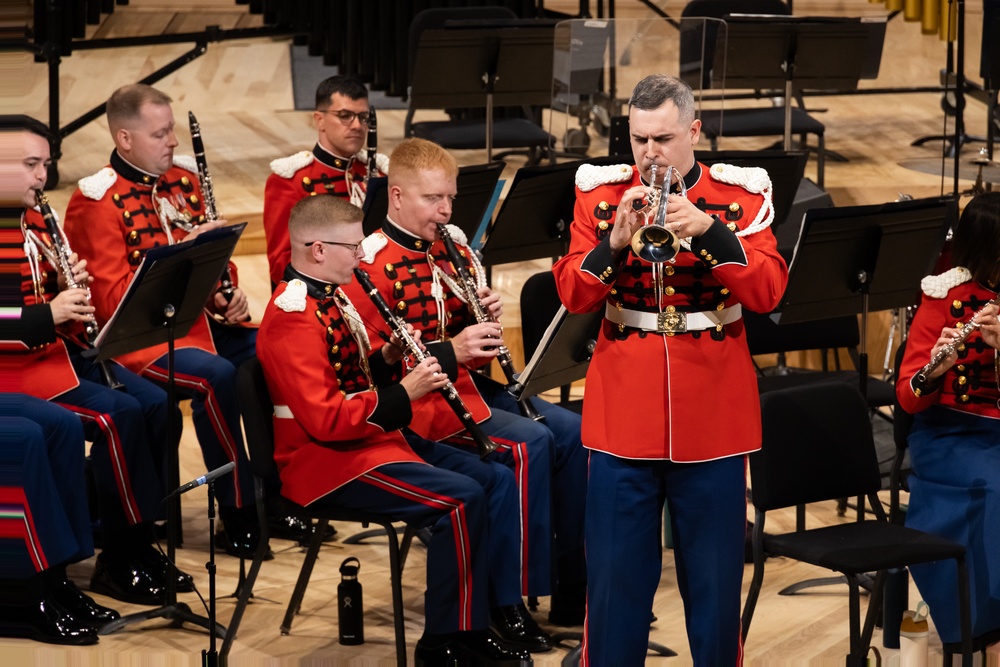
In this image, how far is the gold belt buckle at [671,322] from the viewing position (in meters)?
2.73

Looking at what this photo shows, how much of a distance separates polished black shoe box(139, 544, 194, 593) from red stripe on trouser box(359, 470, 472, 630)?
95 centimetres

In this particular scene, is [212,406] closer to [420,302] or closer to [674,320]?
[420,302]

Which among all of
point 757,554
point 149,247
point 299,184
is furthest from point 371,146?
point 757,554

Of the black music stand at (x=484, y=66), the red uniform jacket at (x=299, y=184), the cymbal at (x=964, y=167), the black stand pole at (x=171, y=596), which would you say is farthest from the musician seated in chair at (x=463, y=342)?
the cymbal at (x=964, y=167)

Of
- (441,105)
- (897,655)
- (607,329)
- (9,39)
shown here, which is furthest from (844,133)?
(9,39)

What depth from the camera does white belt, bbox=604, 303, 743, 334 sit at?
2732 mm

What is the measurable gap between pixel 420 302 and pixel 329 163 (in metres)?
1.36

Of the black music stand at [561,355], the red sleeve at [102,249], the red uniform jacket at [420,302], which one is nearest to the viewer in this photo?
the black music stand at [561,355]

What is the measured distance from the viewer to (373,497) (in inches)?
138

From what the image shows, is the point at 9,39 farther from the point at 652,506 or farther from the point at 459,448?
the point at 459,448

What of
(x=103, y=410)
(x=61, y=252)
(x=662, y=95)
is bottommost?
(x=103, y=410)

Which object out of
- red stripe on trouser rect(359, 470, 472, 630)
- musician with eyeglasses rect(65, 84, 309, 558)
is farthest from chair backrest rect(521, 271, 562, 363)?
musician with eyeglasses rect(65, 84, 309, 558)

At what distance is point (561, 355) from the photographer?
3619 millimetres

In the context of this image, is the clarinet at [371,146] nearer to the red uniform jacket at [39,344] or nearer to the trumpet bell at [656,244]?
the red uniform jacket at [39,344]
